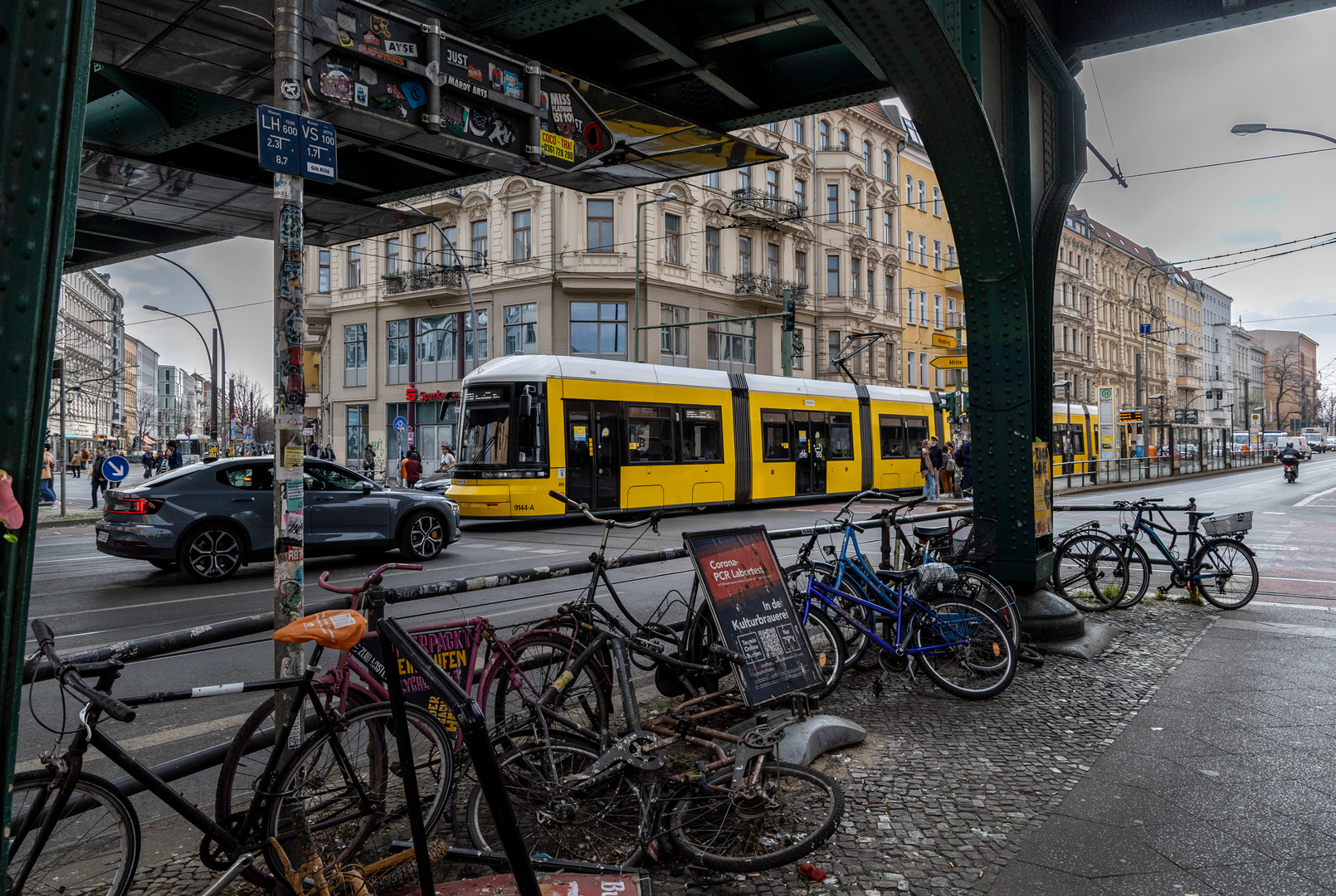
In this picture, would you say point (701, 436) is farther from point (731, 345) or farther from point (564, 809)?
point (731, 345)

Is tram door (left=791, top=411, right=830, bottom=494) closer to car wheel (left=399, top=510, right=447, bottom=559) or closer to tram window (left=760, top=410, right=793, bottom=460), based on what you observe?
tram window (left=760, top=410, right=793, bottom=460)

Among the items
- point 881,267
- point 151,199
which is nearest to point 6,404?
point 151,199

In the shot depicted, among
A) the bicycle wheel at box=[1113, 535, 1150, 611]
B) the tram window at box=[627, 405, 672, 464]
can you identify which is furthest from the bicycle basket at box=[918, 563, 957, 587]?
the tram window at box=[627, 405, 672, 464]

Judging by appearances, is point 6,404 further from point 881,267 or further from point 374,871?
point 881,267

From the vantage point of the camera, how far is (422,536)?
1312 centimetres

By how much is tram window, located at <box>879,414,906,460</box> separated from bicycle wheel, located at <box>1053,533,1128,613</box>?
17362 mm

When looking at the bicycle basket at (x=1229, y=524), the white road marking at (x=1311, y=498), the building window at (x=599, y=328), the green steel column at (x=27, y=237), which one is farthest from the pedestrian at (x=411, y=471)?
the white road marking at (x=1311, y=498)

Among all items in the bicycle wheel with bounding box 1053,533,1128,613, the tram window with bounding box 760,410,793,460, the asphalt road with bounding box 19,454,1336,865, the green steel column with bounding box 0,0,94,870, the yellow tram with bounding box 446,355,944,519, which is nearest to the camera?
the green steel column with bounding box 0,0,94,870

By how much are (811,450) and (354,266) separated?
25656mm

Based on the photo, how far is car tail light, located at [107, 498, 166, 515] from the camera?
10727 millimetres

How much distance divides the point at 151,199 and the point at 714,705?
9947mm

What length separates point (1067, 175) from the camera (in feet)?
24.6

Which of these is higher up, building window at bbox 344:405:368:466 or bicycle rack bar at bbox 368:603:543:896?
building window at bbox 344:405:368:466

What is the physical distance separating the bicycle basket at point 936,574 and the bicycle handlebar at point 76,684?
4.49 meters
